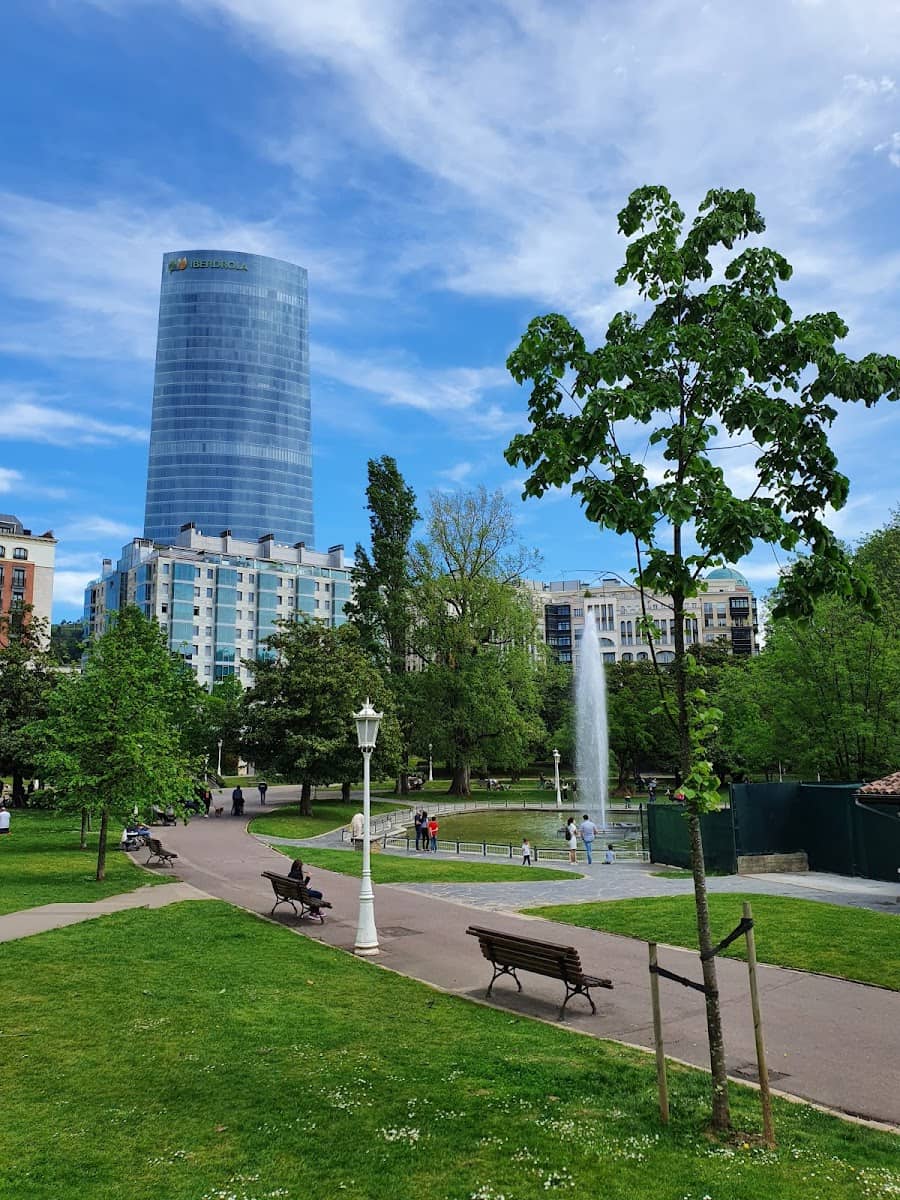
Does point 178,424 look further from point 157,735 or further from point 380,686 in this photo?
point 157,735

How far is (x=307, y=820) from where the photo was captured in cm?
4403

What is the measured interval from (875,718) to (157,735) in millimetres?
27894

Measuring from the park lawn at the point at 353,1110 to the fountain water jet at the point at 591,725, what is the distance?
44833 millimetres

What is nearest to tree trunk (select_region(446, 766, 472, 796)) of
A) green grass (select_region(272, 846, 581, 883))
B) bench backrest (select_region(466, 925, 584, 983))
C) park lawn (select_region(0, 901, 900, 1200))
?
green grass (select_region(272, 846, 581, 883))

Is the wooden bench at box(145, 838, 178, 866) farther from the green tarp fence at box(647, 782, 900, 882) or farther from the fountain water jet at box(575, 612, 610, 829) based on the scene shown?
the fountain water jet at box(575, 612, 610, 829)

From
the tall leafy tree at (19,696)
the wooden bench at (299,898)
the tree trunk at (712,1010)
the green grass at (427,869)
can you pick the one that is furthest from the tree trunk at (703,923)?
the tall leafy tree at (19,696)

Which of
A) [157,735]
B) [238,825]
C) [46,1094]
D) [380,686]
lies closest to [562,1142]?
[46,1094]

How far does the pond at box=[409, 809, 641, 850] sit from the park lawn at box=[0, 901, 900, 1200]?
25029mm

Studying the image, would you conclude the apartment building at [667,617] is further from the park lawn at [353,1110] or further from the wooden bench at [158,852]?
the park lawn at [353,1110]

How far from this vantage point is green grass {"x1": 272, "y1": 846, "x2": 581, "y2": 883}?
24125 mm

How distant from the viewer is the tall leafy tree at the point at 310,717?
45.6 metres

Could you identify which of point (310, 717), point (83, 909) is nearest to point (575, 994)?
point (83, 909)

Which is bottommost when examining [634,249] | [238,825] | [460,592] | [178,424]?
[238,825]

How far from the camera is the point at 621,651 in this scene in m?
149
